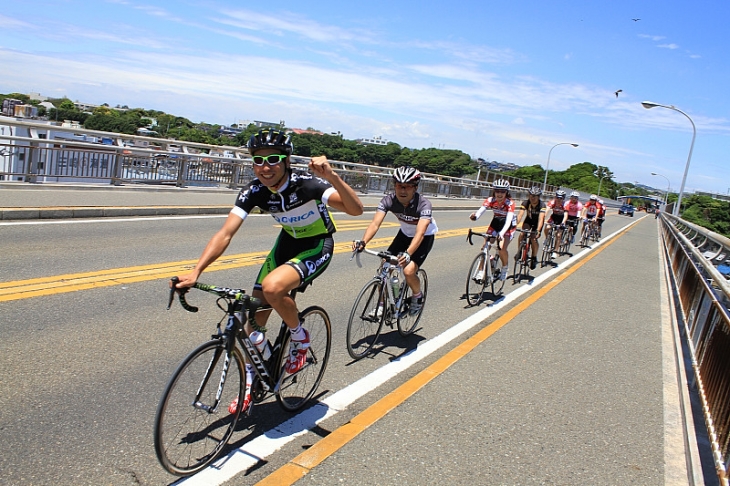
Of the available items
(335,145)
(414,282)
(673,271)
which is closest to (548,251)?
(673,271)

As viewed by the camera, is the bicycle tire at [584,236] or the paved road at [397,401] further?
the bicycle tire at [584,236]

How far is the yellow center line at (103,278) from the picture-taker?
6.63m

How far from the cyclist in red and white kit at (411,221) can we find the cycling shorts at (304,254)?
5.60ft

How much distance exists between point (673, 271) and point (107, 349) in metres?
15.7

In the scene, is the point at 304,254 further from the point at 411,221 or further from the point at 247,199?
the point at 411,221

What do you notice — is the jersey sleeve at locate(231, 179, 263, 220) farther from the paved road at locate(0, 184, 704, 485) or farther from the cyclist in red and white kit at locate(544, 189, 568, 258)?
the cyclist in red and white kit at locate(544, 189, 568, 258)

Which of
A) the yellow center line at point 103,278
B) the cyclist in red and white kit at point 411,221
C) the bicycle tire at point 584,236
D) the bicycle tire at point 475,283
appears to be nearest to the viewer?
the cyclist in red and white kit at point 411,221

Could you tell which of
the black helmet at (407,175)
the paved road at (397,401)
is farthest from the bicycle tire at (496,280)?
the black helmet at (407,175)

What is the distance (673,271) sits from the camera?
16562mm

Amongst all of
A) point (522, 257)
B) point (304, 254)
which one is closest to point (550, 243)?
point (522, 257)

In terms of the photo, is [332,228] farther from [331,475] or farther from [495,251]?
[495,251]

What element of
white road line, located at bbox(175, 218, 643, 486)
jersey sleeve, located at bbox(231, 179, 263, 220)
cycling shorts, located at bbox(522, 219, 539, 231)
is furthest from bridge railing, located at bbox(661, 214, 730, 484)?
cycling shorts, located at bbox(522, 219, 539, 231)

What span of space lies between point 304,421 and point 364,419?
1.47ft

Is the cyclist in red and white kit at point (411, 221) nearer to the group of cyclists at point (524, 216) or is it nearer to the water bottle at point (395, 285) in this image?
the water bottle at point (395, 285)
